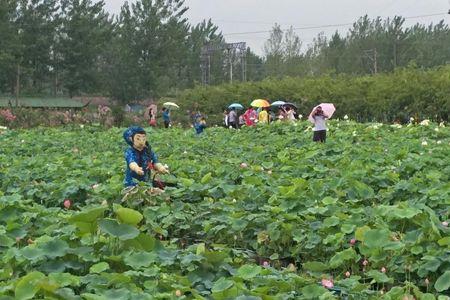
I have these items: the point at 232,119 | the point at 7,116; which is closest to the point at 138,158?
the point at 232,119

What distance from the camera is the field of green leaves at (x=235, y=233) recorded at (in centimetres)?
315

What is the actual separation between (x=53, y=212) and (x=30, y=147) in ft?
27.0

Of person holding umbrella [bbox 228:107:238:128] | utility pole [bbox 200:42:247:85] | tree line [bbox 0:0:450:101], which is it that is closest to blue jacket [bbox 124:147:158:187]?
person holding umbrella [bbox 228:107:238:128]

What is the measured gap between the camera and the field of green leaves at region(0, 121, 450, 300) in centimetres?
315

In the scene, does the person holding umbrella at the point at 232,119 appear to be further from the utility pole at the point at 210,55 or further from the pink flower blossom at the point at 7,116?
the utility pole at the point at 210,55

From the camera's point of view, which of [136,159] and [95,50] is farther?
[95,50]

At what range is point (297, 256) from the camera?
4.72 m

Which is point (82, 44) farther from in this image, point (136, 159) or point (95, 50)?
point (136, 159)

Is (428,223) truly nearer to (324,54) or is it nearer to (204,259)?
(204,259)

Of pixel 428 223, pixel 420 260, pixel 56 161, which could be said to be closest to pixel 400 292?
pixel 420 260

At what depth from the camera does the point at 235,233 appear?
5004 millimetres

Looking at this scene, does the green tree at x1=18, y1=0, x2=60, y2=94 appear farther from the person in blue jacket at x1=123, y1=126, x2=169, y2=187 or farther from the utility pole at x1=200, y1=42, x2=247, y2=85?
the person in blue jacket at x1=123, y1=126, x2=169, y2=187

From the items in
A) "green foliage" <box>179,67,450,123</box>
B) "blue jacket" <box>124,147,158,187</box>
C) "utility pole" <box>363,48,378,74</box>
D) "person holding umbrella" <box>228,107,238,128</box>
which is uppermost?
"utility pole" <box>363,48,378,74</box>

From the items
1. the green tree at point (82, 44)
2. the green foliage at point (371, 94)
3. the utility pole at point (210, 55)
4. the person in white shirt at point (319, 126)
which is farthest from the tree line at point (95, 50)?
the person in white shirt at point (319, 126)
